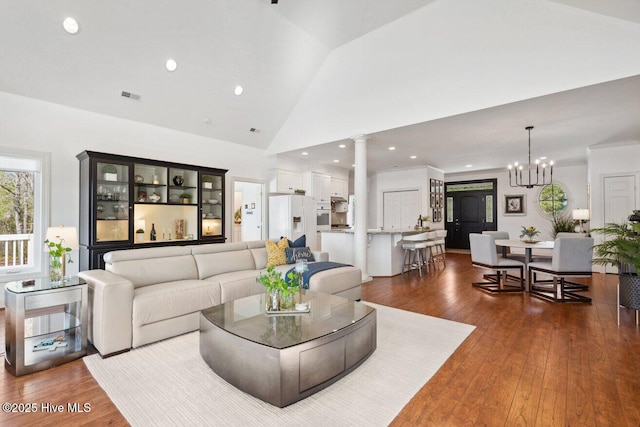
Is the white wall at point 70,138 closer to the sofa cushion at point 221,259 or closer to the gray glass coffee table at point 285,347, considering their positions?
the sofa cushion at point 221,259

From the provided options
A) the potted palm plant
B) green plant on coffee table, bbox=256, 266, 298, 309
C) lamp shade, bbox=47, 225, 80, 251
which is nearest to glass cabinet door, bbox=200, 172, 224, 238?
lamp shade, bbox=47, 225, 80, 251

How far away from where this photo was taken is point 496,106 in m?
4.07

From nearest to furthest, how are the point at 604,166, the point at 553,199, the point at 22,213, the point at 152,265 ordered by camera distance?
the point at 152,265, the point at 22,213, the point at 604,166, the point at 553,199

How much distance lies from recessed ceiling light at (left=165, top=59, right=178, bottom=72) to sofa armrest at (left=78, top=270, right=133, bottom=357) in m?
3.43

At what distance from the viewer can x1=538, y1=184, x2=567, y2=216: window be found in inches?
347

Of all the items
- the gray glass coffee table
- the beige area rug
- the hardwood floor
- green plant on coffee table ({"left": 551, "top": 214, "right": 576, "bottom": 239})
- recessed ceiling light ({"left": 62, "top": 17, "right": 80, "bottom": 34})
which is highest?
recessed ceiling light ({"left": 62, "top": 17, "right": 80, "bottom": 34})

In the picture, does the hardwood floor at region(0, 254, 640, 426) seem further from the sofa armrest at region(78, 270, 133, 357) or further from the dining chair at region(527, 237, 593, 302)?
the dining chair at region(527, 237, 593, 302)

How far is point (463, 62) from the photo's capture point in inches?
169

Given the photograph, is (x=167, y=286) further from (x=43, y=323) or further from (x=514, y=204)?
(x=514, y=204)

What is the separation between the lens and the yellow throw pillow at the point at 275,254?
180 inches

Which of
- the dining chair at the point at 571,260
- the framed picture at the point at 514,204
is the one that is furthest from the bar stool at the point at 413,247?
the framed picture at the point at 514,204

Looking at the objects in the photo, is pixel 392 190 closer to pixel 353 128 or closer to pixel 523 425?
pixel 353 128

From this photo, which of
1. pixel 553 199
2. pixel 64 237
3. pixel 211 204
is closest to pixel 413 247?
pixel 211 204

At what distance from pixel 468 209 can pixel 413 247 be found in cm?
571
